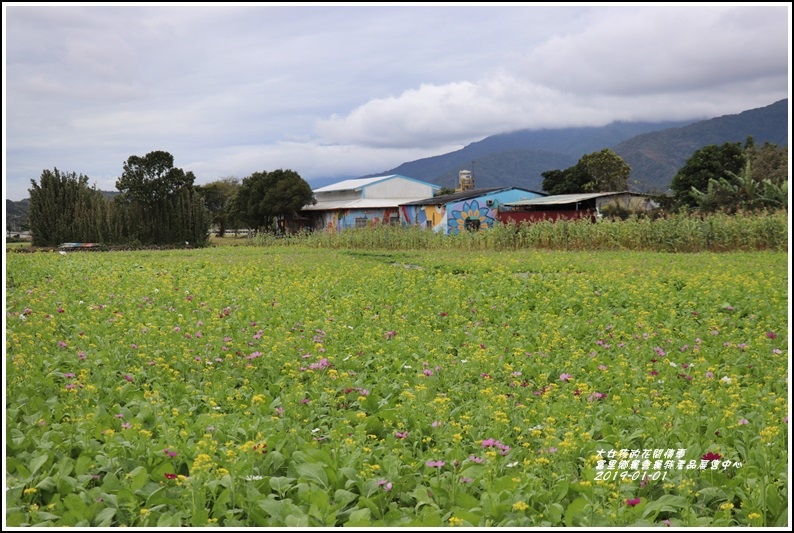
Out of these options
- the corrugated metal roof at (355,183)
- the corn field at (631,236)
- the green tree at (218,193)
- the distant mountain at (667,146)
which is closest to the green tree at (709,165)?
the corn field at (631,236)

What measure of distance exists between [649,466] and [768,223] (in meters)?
15.6

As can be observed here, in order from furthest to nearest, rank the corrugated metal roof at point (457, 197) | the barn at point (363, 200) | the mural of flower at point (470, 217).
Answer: the barn at point (363, 200), the corrugated metal roof at point (457, 197), the mural of flower at point (470, 217)

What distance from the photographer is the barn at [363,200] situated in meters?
35.3

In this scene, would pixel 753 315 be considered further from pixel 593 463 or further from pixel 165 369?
pixel 165 369

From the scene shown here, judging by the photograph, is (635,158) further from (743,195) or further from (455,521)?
(455,521)

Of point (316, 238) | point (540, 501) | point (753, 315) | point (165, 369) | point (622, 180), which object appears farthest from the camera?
point (622, 180)

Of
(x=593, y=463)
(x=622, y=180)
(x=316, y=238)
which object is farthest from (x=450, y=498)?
(x=622, y=180)

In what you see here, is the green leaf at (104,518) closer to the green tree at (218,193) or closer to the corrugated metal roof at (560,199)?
the corrugated metal roof at (560,199)

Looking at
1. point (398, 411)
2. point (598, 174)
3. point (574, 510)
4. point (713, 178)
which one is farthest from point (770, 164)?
point (574, 510)

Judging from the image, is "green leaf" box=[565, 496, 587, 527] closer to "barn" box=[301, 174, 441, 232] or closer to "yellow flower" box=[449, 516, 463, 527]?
"yellow flower" box=[449, 516, 463, 527]

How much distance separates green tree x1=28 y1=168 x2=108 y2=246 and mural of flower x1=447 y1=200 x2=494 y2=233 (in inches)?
557

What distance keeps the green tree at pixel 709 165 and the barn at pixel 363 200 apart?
1336 centimetres

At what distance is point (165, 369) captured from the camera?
4.70m

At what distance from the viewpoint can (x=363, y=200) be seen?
38812 millimetres
